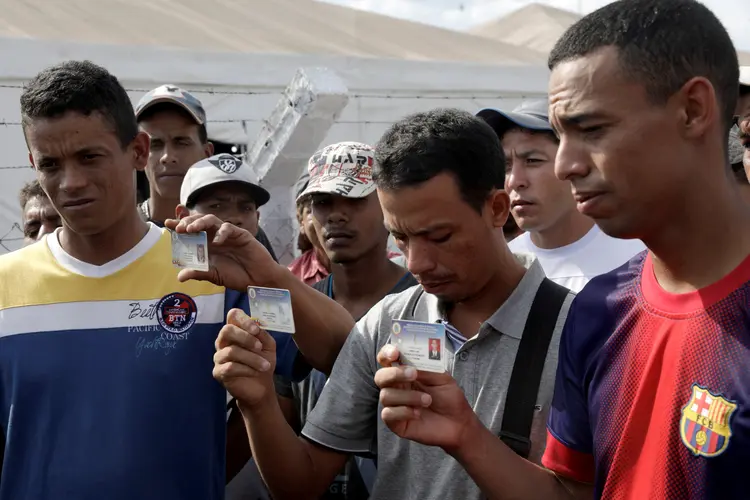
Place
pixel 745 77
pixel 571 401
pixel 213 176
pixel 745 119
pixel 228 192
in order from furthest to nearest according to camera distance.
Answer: pixel 228 192, pixel 213 176, pixel 745 77, pixel 745 119, pixel 571 401

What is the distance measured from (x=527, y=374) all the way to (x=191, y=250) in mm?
957

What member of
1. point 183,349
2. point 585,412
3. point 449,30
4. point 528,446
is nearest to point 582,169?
point 585,412

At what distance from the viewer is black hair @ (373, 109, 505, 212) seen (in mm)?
2340

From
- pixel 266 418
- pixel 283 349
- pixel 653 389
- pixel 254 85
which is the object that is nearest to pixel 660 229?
pixel 653 389

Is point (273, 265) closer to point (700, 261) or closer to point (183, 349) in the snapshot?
point (183, 349)

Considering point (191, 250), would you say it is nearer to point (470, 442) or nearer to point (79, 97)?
point (79, 97)

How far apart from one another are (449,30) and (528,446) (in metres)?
18.7

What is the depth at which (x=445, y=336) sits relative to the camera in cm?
217

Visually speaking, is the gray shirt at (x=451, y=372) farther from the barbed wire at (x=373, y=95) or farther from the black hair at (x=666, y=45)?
the barbed wire at (x=373, y=95)

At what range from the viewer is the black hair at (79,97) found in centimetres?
259

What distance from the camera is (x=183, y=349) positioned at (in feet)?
8.13

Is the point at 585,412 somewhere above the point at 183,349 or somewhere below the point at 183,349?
below

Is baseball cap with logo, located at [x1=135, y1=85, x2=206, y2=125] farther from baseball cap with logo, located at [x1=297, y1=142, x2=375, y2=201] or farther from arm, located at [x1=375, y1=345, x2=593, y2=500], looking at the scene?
arm, located at [x1=375, y1=345, x2=593, y2=500]

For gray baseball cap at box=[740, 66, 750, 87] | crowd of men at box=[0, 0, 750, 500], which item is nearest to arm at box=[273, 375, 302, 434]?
crowd of men at box=[0, 0, 750, 500]
